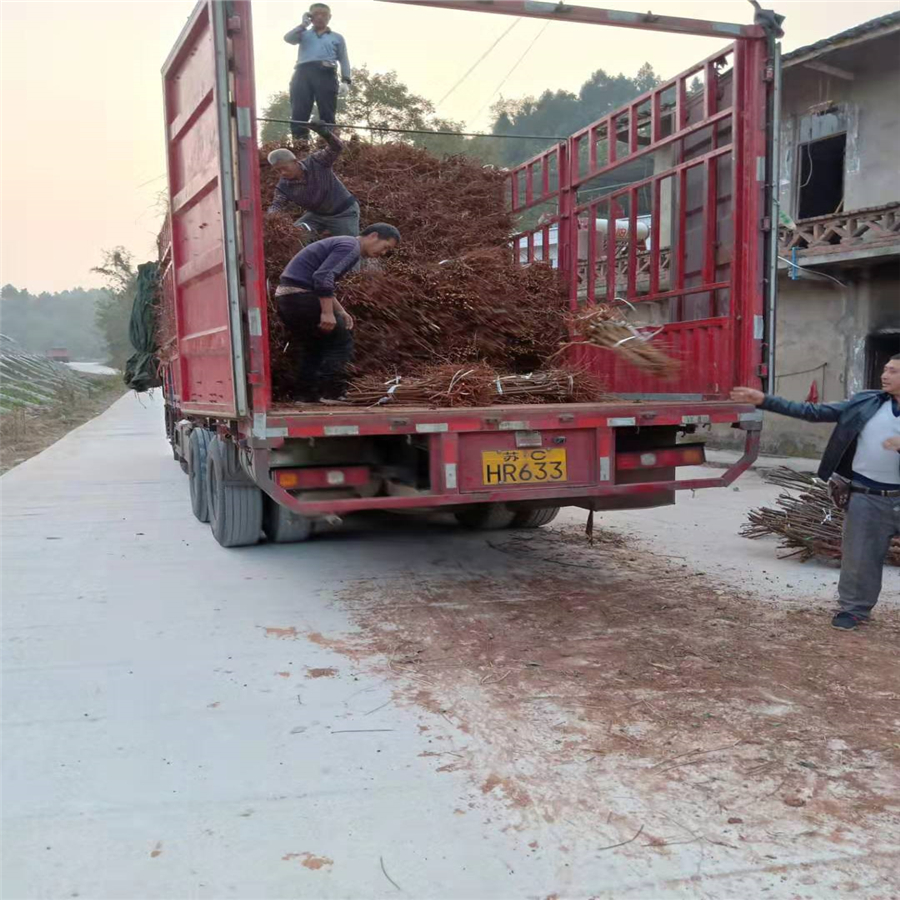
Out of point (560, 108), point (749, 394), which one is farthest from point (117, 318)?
point (749, 394)

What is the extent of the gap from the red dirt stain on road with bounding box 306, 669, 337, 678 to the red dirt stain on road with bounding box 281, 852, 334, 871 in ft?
4.43

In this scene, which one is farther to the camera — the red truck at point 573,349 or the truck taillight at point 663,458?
the truck taillight at point 663,458

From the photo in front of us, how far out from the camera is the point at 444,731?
3172mm

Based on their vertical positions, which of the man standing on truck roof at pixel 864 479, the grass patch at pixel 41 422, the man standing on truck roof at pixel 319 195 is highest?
the man standing on truck roof at pixel 319 195

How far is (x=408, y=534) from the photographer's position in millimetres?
6762

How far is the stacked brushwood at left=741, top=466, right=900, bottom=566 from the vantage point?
219 inches

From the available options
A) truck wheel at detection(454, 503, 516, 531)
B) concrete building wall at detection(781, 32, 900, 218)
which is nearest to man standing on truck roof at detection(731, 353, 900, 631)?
truck wheel at detection(454, 503, 516, 531)

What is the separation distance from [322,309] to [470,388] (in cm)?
97

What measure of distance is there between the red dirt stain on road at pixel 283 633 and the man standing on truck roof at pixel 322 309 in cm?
135

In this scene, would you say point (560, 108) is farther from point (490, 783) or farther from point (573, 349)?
point (490, 783)

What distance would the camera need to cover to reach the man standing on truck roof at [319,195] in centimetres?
573

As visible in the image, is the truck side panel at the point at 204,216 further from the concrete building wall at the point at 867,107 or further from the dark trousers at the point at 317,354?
the concrete building wall at the point at 867,107

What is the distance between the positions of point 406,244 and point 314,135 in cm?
140

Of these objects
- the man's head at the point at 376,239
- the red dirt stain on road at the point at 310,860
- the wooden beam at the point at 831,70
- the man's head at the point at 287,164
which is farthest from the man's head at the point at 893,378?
the wooden beam at the point at 831,70
